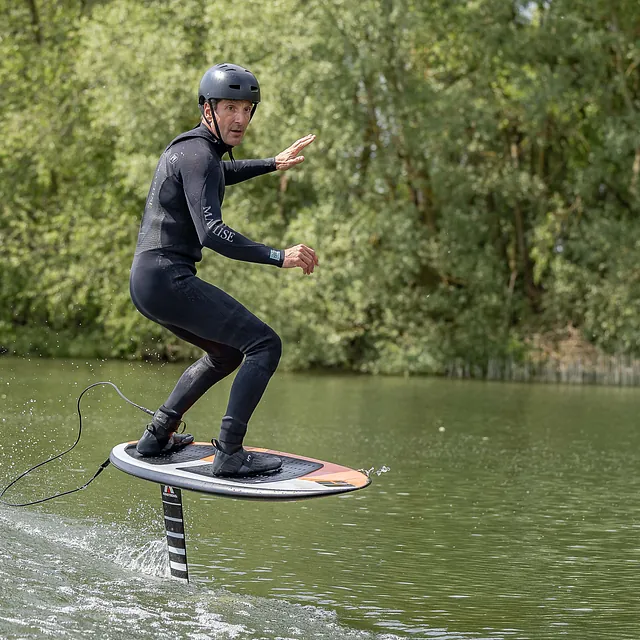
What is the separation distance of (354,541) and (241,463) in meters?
2.47

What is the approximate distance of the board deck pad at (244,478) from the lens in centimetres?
720

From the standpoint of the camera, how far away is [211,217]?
730 centimetres

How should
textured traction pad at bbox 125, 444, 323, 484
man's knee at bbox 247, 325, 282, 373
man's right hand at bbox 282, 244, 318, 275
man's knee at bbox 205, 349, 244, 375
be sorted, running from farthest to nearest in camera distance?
man's knee at bbox 205, 349, 244, 375
man's knee at bbox 247, 325, 282, 373
textured traction pad at bbox 125, 444, 323, 484
man's right hand at bbox 282, 244, 318, 275

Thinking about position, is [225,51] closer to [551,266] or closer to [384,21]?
[384,21]

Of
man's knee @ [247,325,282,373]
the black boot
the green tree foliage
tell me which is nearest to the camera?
man's knee @ [247,325,282,373]

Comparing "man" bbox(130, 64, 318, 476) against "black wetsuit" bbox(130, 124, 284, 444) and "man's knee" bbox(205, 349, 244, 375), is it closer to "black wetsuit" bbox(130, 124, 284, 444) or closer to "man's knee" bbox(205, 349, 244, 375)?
"black wetsuit" bbox(130, 124, 284, 444)

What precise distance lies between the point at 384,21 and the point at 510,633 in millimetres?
22896

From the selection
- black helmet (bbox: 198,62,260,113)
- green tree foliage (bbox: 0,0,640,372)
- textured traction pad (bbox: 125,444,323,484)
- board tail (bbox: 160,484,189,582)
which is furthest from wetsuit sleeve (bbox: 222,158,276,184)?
green tree foliage (bbox: 0,0,640,372)

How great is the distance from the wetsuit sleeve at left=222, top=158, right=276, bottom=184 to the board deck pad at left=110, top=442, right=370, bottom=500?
1.77 m

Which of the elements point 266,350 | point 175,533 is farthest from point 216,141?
point 175,533

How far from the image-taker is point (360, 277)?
1202 inches

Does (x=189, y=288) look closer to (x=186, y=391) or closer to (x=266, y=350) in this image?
(x=266, y=350)

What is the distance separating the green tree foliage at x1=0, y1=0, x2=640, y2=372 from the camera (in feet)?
96.2

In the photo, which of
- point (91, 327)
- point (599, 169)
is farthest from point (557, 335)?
point (91, 327)
